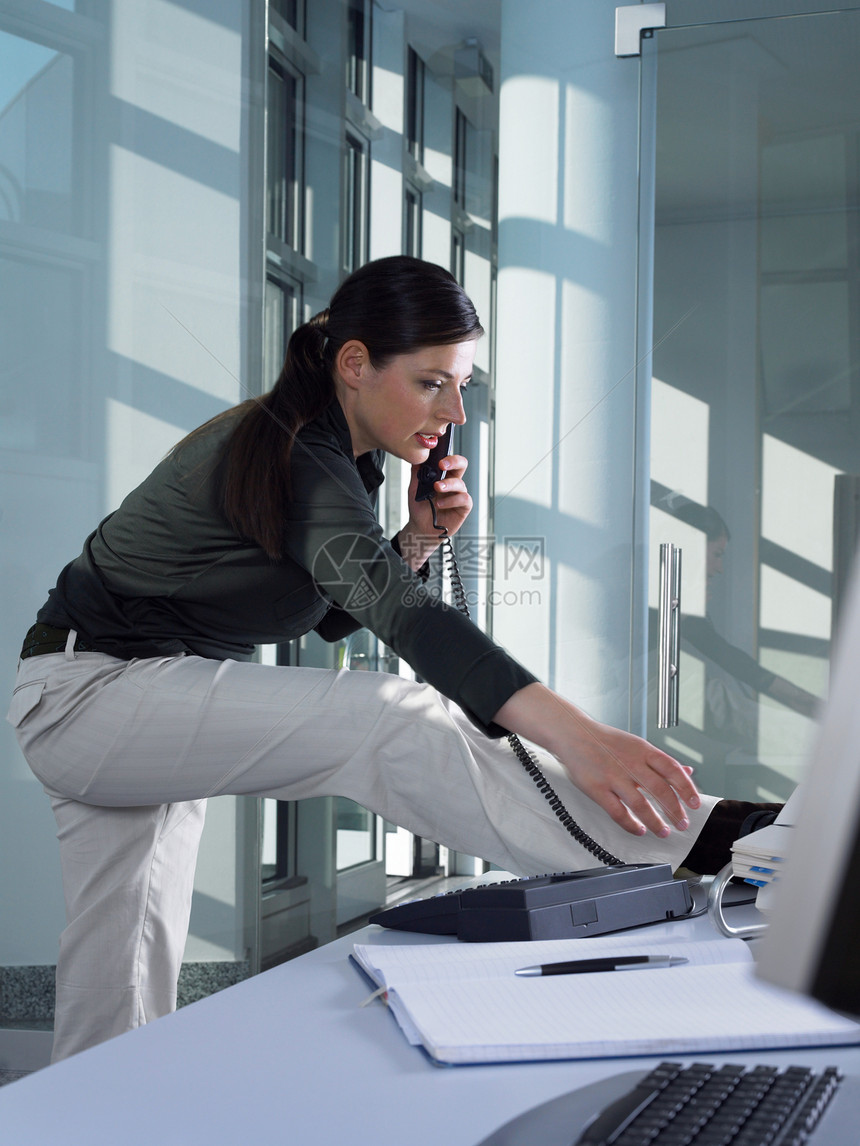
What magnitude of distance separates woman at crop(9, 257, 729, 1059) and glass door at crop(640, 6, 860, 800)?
806 mm

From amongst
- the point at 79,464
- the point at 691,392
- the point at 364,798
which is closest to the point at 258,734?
the point at 364,798

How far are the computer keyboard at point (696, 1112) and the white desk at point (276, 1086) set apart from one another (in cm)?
2

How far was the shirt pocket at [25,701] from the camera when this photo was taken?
4.08ft

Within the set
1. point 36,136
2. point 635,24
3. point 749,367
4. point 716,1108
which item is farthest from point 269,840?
point 716,1108

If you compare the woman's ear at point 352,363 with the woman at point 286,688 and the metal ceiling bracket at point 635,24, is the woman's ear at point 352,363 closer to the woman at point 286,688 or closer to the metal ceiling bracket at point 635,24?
the woman at point 286,688

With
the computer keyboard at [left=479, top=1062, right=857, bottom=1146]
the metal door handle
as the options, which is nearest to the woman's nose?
the metal door handle

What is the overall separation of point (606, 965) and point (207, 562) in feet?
2.53

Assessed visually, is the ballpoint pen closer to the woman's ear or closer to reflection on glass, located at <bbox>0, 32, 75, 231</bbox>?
the woman's ear

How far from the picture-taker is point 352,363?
4.64 feet

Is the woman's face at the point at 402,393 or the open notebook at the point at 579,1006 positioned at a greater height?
the woman's face at the point at 402,393

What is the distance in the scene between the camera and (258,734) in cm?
113

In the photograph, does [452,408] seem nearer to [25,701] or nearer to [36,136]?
[25,701]

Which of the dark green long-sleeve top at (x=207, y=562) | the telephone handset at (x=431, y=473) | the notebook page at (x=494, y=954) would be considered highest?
the telephone handset at (x=431, y=473)

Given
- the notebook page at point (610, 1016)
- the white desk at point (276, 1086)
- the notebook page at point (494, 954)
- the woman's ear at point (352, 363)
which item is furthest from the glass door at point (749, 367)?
the white desk at point (276, 1086)
